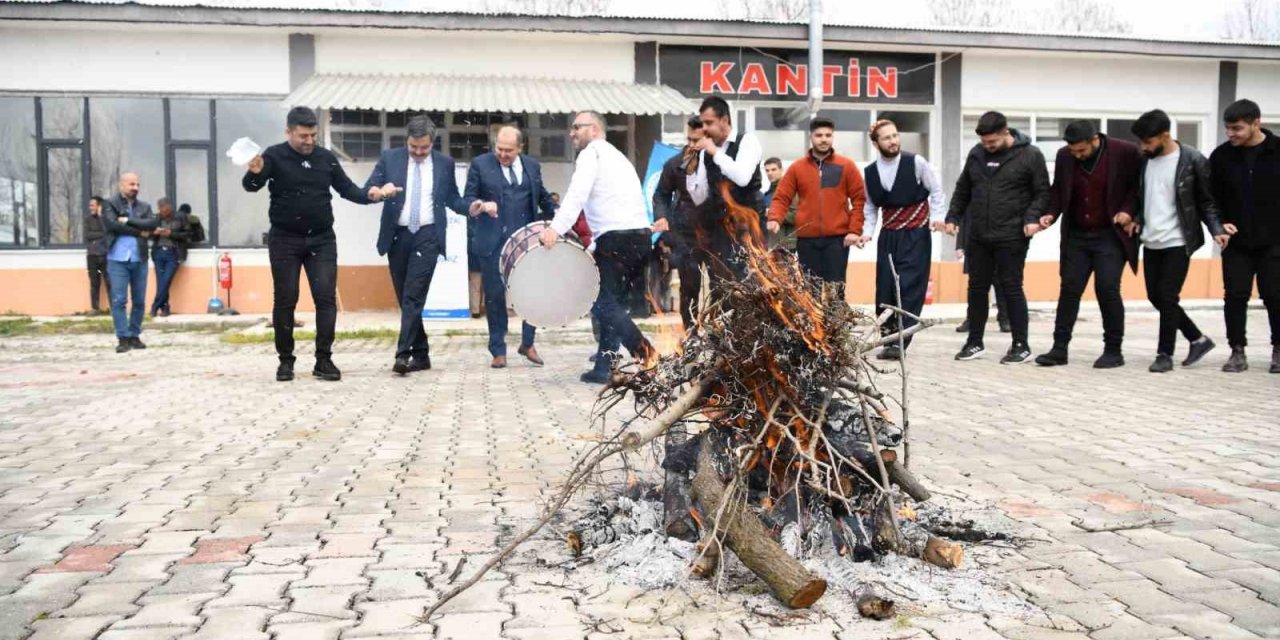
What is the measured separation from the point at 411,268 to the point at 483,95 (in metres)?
7.75

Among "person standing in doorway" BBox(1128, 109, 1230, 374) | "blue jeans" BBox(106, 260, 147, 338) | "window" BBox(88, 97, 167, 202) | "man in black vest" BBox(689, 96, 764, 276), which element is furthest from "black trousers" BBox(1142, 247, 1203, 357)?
"window" BBox(88, 97, 167, 202)

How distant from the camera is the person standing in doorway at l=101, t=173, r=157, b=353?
11883 millimetres

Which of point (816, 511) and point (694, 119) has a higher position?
point (694, 119)

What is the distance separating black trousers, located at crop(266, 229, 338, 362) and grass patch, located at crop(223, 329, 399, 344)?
4142 mm

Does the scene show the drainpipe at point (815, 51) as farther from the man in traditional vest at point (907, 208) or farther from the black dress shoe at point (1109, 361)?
the black dress shoe at point (1109, 361)

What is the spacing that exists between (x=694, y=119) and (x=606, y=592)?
500cm

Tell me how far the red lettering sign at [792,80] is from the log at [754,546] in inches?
635

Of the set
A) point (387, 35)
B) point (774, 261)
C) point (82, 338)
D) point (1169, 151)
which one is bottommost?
point (82, 338)

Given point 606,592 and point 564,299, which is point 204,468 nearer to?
point 606,592

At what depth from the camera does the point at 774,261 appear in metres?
3.99

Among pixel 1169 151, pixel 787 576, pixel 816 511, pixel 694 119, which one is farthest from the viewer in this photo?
pixel 1169 151

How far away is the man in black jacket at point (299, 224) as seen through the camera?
28.6 feet

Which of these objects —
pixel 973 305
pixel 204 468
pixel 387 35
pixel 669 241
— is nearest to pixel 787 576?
pixel 204 468

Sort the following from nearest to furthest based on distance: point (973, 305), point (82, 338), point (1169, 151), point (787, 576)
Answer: point (787, 576) < point (1169, 151) < point (973, 305) < point (82, 338)
